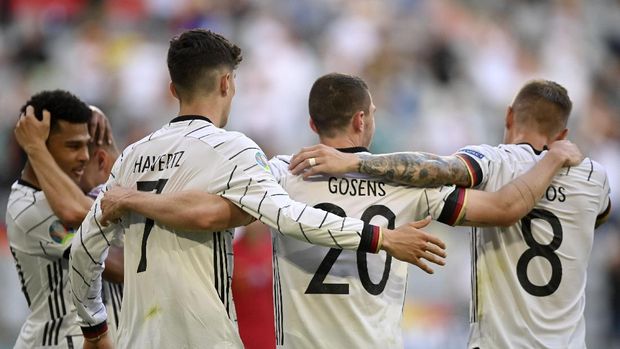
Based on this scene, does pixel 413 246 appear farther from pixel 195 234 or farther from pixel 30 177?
pixel 30 177

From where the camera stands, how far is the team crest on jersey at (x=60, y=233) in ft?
21.8

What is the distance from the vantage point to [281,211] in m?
5.42

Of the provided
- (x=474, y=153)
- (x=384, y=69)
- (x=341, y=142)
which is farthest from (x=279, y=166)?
(x=384, y=69)

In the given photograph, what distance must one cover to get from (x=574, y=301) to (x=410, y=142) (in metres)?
8.57

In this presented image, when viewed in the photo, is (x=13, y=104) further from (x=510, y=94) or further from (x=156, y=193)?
Answer: (x=156, y=193)

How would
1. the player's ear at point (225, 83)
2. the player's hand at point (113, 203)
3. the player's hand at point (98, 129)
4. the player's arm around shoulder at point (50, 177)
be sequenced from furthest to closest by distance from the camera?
the player's hand at point (98, 129)
the player's arm around shoulder at point (50, 177)
the player's ear at point (225, 83)
the player's hand at point (113, 203)

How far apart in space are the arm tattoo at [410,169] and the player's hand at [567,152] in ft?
2.45

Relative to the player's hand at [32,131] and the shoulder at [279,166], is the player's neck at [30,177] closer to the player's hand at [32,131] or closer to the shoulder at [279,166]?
the player's hand at [32,131]

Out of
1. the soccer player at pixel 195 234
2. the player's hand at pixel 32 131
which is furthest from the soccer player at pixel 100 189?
the soccer player at pixel 195 234

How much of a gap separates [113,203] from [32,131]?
4.37 feet

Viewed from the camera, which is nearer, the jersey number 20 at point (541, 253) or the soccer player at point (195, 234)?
the soccer player at point (195, 234)

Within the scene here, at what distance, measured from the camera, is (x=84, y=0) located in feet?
51.8

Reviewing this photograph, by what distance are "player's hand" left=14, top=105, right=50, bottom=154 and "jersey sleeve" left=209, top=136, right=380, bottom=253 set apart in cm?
166

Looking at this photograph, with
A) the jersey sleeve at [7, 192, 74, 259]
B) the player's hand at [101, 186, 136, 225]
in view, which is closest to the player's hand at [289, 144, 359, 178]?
the player's hand at [101, 186, 136, 225]
